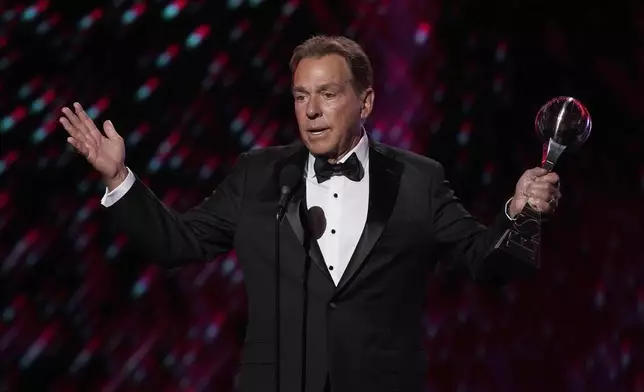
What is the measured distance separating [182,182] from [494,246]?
5.73 ft

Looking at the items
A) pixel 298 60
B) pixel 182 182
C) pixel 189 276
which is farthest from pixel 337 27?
pixel 298 60

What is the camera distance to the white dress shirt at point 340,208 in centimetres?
204

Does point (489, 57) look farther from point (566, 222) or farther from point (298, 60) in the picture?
point (298, 60)

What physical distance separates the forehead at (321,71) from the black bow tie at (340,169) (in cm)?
19

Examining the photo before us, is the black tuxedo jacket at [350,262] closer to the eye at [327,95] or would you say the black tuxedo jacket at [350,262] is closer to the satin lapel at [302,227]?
the satin lapel at [302,227]

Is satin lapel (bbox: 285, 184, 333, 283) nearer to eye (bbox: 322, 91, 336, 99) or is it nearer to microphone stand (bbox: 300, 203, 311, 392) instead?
microphone stand (bbox: 300, 203, 311, 392)

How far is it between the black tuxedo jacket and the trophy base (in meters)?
0.03

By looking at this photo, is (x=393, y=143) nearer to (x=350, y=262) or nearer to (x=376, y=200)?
(x=376, y=200)

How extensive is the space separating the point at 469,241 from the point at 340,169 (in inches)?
13.4

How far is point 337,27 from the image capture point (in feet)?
11.4

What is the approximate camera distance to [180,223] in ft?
6.89

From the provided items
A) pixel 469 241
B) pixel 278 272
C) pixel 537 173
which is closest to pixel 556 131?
pixel 537 173

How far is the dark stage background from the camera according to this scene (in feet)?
10.8

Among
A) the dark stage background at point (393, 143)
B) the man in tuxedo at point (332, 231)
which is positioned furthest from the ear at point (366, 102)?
the dark stage background at point (393, 143)
